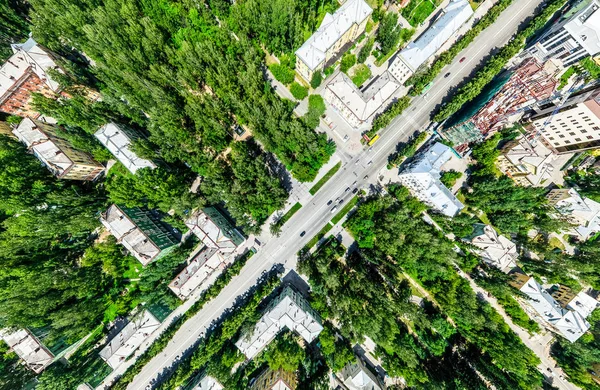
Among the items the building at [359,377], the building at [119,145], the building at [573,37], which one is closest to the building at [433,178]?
the building at [573,37]

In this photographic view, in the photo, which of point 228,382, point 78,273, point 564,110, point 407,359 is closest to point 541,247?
point 564,110

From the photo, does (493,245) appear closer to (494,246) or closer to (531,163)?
(494,246)

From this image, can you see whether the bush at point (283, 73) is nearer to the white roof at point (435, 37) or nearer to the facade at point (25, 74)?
the white roof at point (435, 37)

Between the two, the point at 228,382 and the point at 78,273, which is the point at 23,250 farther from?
the point at 228,382

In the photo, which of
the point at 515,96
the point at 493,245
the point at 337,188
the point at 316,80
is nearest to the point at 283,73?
the point at 316,80

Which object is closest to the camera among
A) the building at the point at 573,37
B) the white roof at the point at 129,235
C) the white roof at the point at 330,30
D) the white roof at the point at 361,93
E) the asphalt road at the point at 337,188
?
the building at the point at 573,37

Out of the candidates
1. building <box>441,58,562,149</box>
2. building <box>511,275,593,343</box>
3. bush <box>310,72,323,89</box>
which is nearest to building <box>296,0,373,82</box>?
bush <box>310,72,323,89</box>

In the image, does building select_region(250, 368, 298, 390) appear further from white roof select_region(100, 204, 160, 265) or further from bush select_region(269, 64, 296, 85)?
bush select_region(269, 64, 296, 85)
